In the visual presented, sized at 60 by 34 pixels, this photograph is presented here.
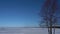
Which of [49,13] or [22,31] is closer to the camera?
[49,13]

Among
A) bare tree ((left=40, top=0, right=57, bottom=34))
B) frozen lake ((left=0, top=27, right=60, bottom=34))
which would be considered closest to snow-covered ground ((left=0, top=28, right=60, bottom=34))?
frozen lake ((left=0, top=27, right=60, bottom=34))

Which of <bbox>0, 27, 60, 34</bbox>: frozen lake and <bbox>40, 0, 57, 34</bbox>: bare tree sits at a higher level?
<bbox>40, 0, 57, 34</bbox>: bare tree

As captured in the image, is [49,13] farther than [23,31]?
No

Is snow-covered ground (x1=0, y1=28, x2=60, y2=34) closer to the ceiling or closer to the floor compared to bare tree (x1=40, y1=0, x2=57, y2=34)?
closer to the floor

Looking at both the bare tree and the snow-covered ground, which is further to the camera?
the snow-covered ground

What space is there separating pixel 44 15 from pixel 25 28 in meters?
0.73

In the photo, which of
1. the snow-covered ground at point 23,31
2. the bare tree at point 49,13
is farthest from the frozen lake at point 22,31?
the bare tree at point 49,13

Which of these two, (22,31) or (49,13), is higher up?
(49,13)

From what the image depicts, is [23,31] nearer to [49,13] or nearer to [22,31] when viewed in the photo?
[22,31]

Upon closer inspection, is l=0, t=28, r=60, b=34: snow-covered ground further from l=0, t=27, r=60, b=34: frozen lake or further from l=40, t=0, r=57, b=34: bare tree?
l=40, t=0, r=57, b=34: bare tree

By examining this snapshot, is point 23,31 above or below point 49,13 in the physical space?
below

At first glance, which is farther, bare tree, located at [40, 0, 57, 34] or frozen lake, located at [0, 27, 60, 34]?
frozen lake, located at [0, 27, 60, 34]

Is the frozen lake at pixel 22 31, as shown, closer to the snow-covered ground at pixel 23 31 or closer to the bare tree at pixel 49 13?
the snow-covered ground at pixel 23 31

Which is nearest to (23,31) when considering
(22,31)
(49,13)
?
(22,31)
